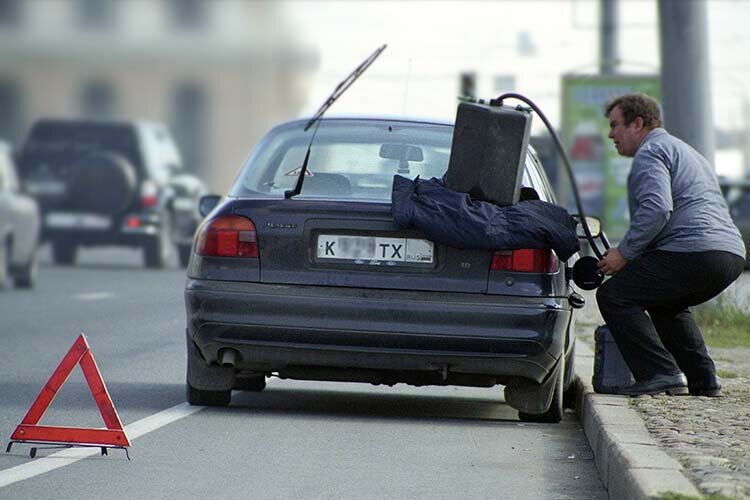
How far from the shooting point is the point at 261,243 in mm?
8602

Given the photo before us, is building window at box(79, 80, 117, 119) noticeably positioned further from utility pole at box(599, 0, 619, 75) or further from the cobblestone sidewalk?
the cobblestone sidewalk

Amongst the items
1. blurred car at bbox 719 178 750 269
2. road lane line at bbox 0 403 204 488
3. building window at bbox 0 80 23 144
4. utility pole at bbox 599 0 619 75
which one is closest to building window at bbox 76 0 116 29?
building window at bbox 0 80 23 144

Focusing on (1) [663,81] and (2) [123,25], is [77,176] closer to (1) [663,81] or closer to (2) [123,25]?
(2) [123,25]

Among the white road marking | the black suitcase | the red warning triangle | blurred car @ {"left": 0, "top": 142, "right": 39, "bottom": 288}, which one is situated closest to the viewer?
the red warning triangle

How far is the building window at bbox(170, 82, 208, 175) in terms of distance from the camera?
111 ft

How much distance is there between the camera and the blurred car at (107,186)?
2655 cm

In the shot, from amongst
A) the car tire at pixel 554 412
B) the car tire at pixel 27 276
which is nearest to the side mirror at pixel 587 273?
the car tire at pixel 554 412

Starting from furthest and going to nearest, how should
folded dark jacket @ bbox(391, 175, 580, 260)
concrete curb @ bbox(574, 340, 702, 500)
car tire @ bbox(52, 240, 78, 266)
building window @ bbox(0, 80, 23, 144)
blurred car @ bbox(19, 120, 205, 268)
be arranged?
building window @ bbox(0, 80, 23, 144), car tire @ bbox(52, 240, 78, 266), blurred car @ bbox(19, 120, 205, 268), folded dark jacket @ bbox(391, 175, 580, 260), concrete curb @ bbox(574, 340, 702, 500)

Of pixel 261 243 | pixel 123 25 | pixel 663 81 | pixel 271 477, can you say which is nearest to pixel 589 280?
pixel 261 243

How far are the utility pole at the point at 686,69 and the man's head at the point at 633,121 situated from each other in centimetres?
508

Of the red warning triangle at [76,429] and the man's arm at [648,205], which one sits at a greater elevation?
the man's arm at [648,205]

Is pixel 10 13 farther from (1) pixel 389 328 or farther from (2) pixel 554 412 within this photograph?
(1) pixel 389 328

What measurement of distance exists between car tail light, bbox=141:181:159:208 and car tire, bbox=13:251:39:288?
4800 mm

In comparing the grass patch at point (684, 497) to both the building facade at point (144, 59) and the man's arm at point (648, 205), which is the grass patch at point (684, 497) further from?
the building facade at point (144, 59)
